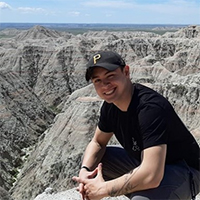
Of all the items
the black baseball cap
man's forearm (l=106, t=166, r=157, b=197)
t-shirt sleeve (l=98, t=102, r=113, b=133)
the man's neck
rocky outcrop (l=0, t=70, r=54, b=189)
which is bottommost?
rocky outcrop (l=0, t=70, r=54, b=189)

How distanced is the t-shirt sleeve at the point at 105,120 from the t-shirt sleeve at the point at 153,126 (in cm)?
77

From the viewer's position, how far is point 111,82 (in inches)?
145

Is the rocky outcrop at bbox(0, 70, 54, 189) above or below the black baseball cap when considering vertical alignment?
below

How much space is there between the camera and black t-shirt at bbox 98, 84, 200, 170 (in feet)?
11.0

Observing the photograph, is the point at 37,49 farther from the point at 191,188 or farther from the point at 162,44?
the point at 191,188

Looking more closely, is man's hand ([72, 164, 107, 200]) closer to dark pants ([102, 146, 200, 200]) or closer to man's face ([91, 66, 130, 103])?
dark pants ([102, 146, 200, 200])

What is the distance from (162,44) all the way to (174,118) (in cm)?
6873

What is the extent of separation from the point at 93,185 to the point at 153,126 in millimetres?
946

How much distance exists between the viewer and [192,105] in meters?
26.2

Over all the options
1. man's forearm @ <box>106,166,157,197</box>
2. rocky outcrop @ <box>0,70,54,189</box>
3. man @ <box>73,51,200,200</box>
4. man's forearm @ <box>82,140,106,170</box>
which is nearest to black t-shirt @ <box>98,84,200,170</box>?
man @ <box>73,51,200,200</box>

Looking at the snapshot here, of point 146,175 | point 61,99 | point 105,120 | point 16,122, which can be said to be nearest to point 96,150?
point 105,120

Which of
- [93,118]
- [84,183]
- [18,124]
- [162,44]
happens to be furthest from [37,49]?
[84,183]

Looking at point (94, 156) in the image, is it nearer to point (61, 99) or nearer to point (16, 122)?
point (16, 122)

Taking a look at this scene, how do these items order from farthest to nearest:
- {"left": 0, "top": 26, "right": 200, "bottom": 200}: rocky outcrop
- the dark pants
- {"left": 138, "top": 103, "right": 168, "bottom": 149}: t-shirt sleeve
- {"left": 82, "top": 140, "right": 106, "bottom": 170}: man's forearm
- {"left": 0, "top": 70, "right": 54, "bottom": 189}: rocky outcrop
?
{"left": 0, "top": 70, "right": 54, "bottom": 189}: rocky outcrop, {"left": 0, "top": 26, "right": 200, "bottom": 200}: rocky outcrop, {"left": 82, "top": 140, "right": 106, "bottom": 170}: man's forearm, the dark pants, {"left": 138, "top": 103, "right": 168, "bottom": 149}: t-shirt sleeve
